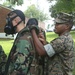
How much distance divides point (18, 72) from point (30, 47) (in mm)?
309

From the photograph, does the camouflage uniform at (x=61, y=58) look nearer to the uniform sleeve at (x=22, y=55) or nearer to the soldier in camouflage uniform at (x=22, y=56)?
the soldier in camouflage uniform at (x=22, y=56)

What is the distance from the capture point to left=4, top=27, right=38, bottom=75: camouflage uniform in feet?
Result: 10.7

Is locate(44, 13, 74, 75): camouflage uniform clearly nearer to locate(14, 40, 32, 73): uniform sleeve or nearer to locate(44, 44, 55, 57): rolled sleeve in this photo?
locate(44, 44, 55, 57): rolled sleeve

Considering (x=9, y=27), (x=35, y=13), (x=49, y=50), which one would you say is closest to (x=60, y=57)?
(x=49, y=50)

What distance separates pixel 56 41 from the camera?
361cm

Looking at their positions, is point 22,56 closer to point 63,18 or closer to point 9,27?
point 9,27

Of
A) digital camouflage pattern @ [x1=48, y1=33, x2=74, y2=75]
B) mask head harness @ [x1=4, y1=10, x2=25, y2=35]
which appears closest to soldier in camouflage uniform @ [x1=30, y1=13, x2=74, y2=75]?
digital camouflage pattern @ [x1=48, y1=33, x2=74, y2=75]

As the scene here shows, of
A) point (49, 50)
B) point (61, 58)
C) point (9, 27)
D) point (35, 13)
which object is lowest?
point (35, 13)

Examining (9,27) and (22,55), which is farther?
(9,27)

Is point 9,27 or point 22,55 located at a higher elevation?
point 9,27

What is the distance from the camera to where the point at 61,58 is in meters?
3.60

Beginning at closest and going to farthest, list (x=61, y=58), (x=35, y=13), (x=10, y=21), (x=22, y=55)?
(x=22, y=55)
(x=10, y=21)
(x=61, y=58)
(x=35, y=13)

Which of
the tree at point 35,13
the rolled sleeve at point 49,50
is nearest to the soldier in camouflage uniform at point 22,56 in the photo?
the rolled sleeve at point 49,50

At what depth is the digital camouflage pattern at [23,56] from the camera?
3.26m
